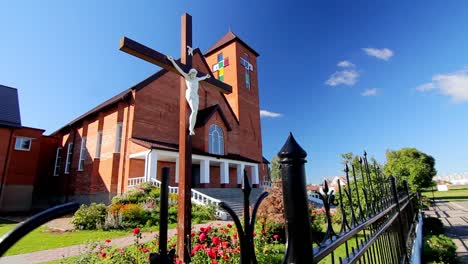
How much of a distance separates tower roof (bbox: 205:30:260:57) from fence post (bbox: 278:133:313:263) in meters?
27.6

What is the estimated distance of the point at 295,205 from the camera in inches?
43.5

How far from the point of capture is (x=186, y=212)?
473 centimetres

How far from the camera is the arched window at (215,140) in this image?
20.3m

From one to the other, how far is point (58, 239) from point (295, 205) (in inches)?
353

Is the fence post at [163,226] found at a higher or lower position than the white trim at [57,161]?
lower

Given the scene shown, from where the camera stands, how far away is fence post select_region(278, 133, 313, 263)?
1082 mm

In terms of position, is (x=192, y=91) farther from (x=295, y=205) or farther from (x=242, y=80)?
(x=242, y=80)

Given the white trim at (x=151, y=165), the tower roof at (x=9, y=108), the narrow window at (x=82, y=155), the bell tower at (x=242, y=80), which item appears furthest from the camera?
the bell tower at (x=242, y=80)

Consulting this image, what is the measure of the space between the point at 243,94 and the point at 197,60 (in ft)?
20.3

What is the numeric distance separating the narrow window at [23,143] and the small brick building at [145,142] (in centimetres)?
308

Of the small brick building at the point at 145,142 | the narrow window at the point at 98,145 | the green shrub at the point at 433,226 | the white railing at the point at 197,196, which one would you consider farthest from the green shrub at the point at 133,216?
the green shrub at the point at 433,226

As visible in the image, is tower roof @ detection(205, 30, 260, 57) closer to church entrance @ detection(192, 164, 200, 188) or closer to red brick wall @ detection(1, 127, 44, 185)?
church entrance @ detection(192, 164, 200, 188)

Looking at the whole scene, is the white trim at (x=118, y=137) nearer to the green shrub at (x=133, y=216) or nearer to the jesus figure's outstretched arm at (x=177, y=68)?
the green shrub at (x=133, y=216)

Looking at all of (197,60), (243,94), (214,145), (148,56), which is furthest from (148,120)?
(148,56)
